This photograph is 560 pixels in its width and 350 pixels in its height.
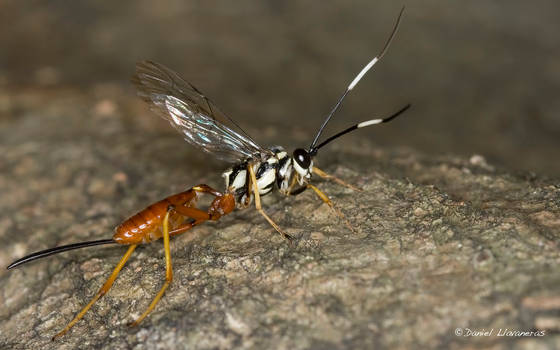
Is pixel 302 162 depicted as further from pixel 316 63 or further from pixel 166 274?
pixel 316 63

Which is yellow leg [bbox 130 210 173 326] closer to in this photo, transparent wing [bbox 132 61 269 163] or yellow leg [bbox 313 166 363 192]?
transparent wing [bbox 132 61 269 163]

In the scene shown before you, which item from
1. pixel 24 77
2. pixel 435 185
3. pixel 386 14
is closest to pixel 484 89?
pixel 386 14

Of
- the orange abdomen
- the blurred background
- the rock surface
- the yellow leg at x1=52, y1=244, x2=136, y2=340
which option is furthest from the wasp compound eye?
the blurred background

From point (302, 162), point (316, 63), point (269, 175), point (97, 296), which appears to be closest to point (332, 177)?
point (302, 162)

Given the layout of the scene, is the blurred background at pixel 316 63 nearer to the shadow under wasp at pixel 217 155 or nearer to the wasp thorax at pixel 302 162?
the shadow under wasp at pixel 217 155

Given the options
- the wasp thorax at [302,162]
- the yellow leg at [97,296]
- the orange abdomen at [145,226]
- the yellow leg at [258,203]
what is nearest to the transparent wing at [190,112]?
the yellow leg at [258,203]

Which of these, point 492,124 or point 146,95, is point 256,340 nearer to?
point 146,95
